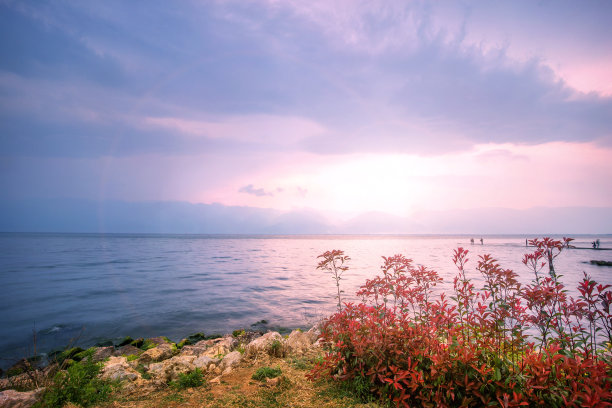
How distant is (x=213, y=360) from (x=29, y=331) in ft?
41.7

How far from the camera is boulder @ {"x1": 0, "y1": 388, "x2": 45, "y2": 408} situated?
179 inches

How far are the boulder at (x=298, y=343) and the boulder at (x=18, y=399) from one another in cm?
477

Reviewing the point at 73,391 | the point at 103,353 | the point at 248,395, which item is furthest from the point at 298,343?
the point at 103,353

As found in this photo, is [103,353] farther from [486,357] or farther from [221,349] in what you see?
[486,357]

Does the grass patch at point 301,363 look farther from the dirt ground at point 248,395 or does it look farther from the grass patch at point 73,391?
the grass patch at point 73,391

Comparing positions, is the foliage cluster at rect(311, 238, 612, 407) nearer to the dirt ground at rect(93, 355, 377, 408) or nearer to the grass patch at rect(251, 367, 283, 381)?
the dirt ground at rect(93, 355, 377, 408)

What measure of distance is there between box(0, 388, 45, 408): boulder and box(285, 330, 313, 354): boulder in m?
4.77

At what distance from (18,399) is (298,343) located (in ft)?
17.7

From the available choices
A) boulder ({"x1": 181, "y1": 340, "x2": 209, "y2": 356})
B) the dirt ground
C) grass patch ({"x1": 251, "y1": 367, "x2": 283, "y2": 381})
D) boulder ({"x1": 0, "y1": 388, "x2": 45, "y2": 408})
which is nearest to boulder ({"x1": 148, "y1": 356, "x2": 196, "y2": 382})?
the dirt ground

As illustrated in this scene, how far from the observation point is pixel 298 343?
24.4ft

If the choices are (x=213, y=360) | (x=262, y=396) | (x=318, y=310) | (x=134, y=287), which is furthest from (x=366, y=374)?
(x=134, y=287)

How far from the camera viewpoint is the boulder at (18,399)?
454 cm

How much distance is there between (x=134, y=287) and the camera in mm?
22312

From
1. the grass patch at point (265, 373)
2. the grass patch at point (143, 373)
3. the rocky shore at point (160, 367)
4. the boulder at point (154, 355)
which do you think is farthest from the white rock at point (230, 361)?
the boulder at point (154, 355)
